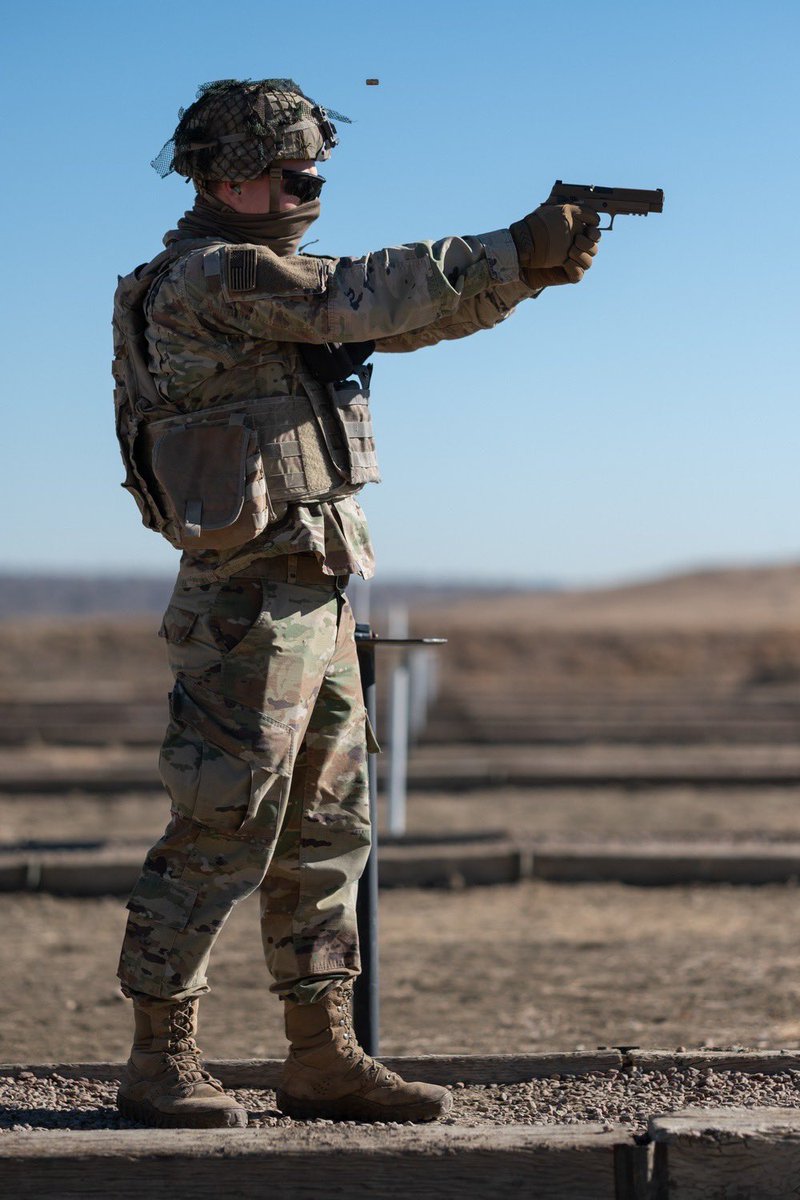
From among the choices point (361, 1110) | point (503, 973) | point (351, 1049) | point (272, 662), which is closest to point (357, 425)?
point (272, 662)

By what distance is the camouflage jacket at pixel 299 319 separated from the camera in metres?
2.99

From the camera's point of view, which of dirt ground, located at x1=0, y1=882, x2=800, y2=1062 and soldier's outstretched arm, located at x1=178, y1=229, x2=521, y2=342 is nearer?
soldier's outstretched arm, located at x1=178, y1=229, x2=521, y2=342

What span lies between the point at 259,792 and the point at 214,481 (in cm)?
61

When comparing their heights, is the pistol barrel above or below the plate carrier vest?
above

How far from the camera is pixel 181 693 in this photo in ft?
10.2

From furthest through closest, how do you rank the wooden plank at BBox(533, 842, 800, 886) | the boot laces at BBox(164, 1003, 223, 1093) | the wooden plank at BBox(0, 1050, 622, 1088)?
1. the wooden plank at BBox(533, 842, 800, 886)
2. the wooden plank at BBox(0, 1050, 622, 1088)
3. the boot laces at BBox(164, 1003, 223, 1093)

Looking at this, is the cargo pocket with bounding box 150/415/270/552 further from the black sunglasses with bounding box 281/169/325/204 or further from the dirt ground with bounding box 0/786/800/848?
the dirt ground with bounding box 0/786/800/848

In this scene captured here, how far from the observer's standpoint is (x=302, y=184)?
3.26m

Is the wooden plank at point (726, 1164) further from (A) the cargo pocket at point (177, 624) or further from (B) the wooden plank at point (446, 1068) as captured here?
(A) the cargo pocket at point (177, 624)

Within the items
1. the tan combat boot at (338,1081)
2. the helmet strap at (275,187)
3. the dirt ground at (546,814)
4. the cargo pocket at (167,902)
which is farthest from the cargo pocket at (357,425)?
the dirt ground at (546,814)

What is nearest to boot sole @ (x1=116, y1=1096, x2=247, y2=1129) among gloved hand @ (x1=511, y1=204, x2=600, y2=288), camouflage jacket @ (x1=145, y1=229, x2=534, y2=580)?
camouflage jacket @ (x1=145, y1=229, x2=534, y2=580)

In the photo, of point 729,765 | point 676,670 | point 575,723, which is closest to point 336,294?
point 729,765

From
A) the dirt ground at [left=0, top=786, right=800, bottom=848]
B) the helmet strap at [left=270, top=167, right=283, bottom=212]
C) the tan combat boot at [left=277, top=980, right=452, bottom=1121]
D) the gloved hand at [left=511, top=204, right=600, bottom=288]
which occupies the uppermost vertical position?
the helmet strap at [left=270, top=167, right=283, bottom=212]

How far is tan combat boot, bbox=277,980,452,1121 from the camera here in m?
3.14
